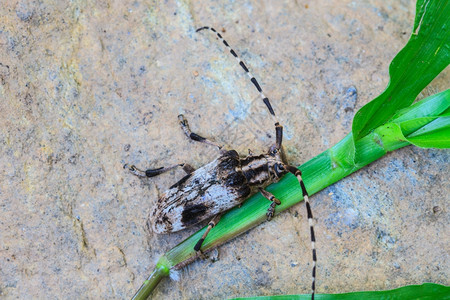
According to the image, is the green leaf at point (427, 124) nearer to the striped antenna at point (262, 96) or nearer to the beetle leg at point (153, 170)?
the striped antenna at point (262, 96)

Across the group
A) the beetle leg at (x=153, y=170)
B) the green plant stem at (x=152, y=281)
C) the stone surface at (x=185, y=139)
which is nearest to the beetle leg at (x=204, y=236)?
the stone surface at (x=185, y=139)

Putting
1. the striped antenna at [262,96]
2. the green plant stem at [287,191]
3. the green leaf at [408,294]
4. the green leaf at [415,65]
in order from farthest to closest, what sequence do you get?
the striped antenna at [262,96] < the green plant stem at [287,191] < the green leaf at [415,65] < the green leaf at [408,294]

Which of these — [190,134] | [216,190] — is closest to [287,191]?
[216,190]

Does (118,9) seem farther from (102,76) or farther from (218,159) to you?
(218,159)

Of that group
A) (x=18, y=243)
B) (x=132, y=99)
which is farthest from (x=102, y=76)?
(x=18, y=243)

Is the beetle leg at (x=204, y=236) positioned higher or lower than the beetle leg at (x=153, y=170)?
lower

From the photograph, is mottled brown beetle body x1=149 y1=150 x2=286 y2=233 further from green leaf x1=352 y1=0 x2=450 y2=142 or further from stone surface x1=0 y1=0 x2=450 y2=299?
green leaf x1=352 y1=0 x2=450 y2=142
